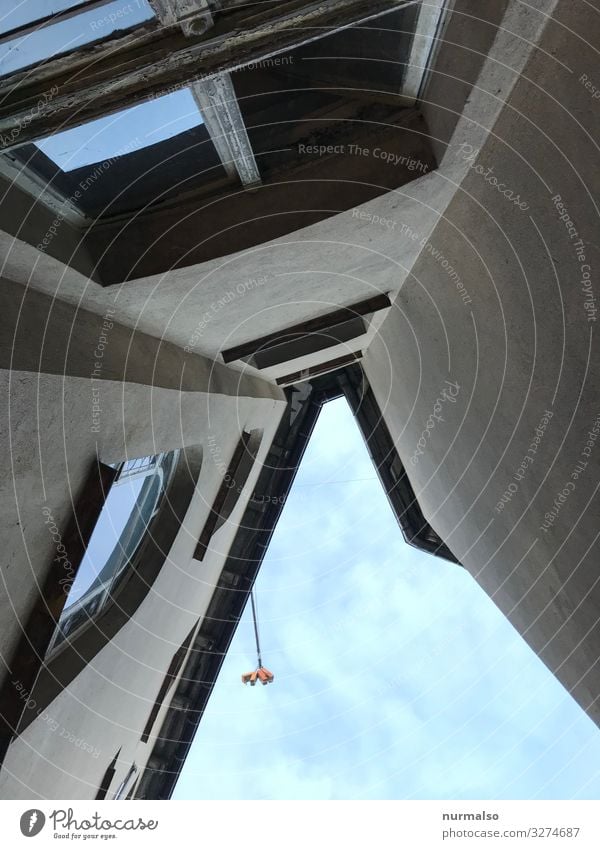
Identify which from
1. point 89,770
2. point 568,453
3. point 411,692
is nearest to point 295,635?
point 411,692

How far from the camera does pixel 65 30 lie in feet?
9.72

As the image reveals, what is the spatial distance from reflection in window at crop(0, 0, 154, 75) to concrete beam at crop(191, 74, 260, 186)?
50 cm

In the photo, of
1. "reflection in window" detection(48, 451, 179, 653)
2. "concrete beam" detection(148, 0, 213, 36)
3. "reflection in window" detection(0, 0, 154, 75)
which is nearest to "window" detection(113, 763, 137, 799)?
"reflection in window" detection(48, 451, 179, 653)

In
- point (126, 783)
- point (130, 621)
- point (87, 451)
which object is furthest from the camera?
point (126, 783)

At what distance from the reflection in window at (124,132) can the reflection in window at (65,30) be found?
2.00 feet

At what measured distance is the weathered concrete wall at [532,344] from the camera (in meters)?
3.44

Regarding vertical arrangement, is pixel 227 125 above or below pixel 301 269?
above

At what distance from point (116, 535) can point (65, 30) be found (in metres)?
5.53

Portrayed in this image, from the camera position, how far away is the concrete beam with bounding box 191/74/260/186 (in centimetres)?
365

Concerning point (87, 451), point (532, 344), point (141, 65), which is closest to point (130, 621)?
point (87, 451)

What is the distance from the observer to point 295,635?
1603cm

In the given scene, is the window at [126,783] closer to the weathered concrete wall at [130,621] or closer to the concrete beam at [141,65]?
the weathered concrete wall at [130,621]

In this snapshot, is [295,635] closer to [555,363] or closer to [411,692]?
[411,692]

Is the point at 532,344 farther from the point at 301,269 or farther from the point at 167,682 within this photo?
the point at 167,682
